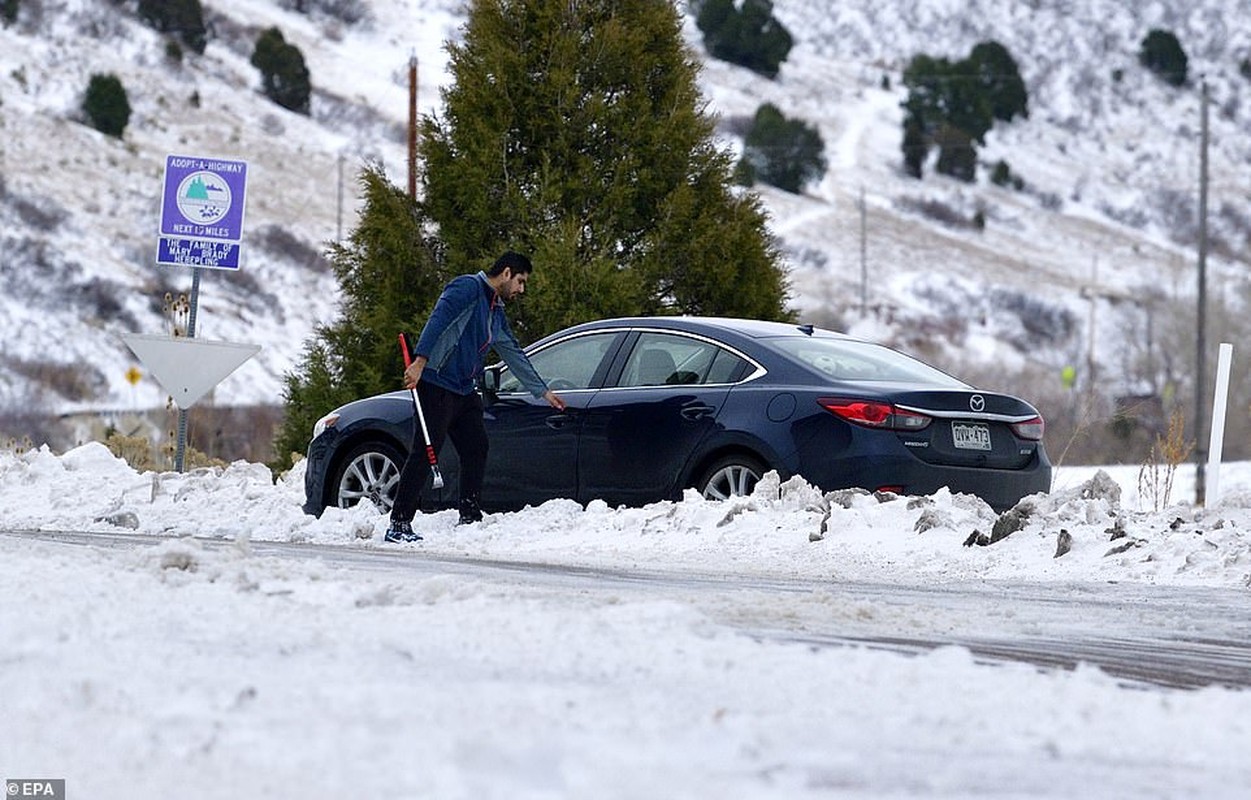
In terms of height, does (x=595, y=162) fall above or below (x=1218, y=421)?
above

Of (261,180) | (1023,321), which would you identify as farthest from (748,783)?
(1023,321)

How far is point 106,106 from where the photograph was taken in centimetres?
7588

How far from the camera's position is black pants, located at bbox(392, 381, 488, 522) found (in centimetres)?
1207

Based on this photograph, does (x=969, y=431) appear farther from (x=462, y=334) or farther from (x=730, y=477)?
(x=462, y=334)

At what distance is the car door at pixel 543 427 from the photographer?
1259 centimetres

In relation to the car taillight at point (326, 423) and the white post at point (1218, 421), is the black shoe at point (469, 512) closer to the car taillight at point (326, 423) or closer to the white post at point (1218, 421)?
the car taillight at point (326, 423)

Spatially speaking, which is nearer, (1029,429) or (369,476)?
(1029,429)

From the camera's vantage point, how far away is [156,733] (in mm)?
4312

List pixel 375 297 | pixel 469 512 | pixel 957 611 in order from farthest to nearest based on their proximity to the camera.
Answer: pixel 375 297
pixel 469 512
pixel 957 611

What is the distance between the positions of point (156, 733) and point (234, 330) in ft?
181

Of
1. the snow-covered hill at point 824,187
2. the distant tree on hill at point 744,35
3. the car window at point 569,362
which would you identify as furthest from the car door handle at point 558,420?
the distant tree on hill at point 744,35

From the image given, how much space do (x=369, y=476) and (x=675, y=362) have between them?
228cm

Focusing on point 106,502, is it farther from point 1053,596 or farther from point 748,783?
point 748,783

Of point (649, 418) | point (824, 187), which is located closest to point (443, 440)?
point (649, 418)
